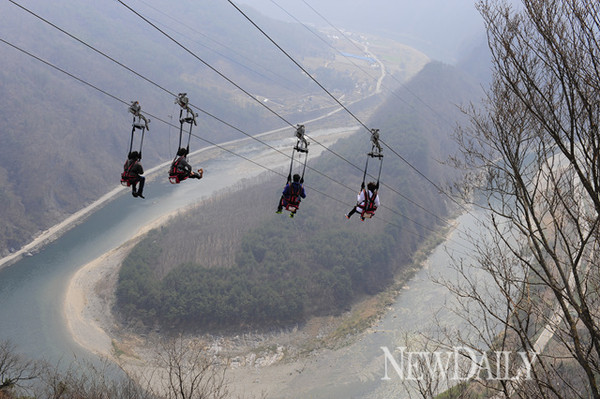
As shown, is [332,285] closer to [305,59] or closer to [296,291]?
[296,291]

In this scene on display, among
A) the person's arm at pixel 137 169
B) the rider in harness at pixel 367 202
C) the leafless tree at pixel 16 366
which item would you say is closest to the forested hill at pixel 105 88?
the leafless tree at pixel 16 366

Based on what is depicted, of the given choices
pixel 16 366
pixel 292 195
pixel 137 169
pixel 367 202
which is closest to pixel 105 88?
pixel 16 366

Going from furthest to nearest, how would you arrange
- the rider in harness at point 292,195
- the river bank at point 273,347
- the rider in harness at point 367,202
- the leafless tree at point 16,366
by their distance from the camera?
1. the river bank at point 273,347
2. the leafless tree at point 16,366
3. the rider in harness at point 292,195
4. the rider in harness at point 367,202

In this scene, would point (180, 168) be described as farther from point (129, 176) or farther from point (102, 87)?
point (102, 87)

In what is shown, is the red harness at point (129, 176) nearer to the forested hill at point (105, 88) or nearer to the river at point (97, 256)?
the river at point (97, 256)

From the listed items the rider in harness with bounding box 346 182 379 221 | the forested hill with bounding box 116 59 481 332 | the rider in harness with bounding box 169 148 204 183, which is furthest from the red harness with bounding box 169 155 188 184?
the forested hill with bounding box 116 59 481 332

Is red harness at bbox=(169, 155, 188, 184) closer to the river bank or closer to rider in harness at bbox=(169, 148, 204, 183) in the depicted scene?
rider in harness at bbox=(169, 148, 204, 183)

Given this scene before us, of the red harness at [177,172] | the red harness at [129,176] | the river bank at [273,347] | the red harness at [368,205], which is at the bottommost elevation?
the river bank at [273,347]
